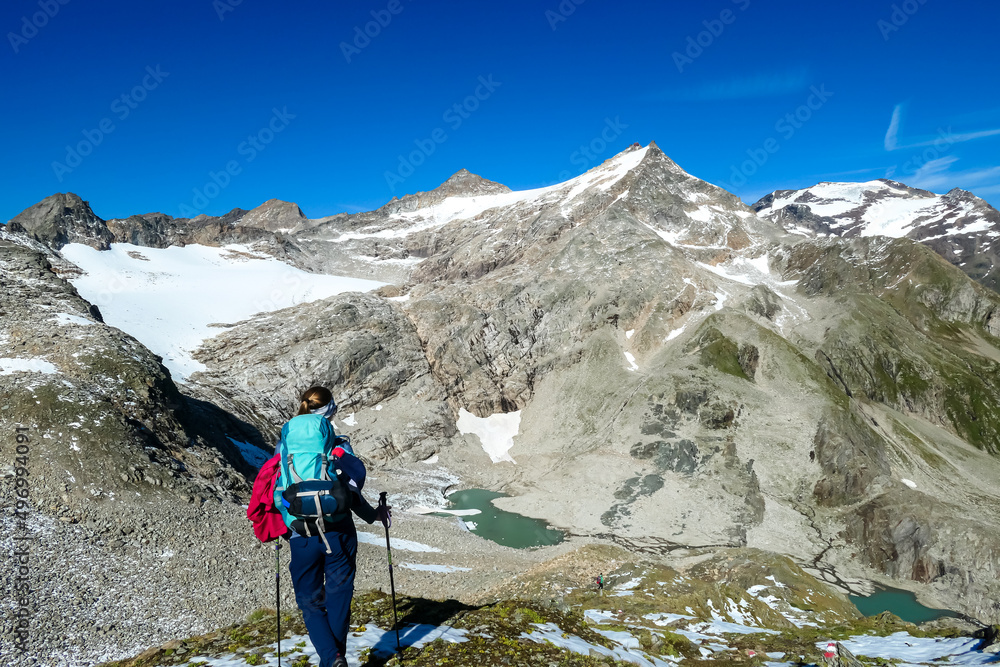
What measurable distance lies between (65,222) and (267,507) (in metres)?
181

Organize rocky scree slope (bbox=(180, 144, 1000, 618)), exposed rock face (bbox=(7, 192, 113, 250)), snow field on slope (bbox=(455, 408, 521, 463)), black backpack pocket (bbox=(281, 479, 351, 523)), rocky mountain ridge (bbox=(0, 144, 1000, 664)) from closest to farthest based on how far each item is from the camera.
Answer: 1. black backpack pocket (bbox=(281, 479, 351, 523))
2. rocky mountain ridge (bbox=(0, 144, 1000, 664))
3. rocky scree slope (bbox=(180, 144, 1000, 618))
4. snow field on slope (bbox=(455, 408, 521, 463))
5. exposed rock face (bbox=(7, 192, 113, 250))

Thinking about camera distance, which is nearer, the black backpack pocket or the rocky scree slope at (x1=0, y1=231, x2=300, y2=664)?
the black backpack pocket

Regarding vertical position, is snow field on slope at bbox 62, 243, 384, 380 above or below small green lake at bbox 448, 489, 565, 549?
above

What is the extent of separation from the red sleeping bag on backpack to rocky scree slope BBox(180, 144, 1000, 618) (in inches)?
2114

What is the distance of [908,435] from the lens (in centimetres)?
7144

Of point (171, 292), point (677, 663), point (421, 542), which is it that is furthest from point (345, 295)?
point (677, 663)

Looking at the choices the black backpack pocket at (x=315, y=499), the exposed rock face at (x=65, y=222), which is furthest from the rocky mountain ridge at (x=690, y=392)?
the exposed rock face at (x=65, y=222)

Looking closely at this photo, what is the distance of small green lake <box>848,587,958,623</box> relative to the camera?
4694 centimetres

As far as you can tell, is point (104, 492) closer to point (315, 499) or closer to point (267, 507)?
point (267, 507)

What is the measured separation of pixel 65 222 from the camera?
14525cm

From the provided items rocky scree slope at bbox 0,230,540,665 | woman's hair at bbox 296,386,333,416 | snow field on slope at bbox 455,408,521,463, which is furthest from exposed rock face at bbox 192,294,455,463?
woman's hair at bbox 296,386,333,416

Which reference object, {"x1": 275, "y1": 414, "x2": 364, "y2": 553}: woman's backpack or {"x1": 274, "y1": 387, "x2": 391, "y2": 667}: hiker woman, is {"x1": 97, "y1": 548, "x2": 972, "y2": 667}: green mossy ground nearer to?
{"x1": 274, "y1": 387, "x2": 391, "y2": 667}: hiker woman

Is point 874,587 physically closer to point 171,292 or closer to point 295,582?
point 295,582

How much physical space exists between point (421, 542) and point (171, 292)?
10599 centimetres
